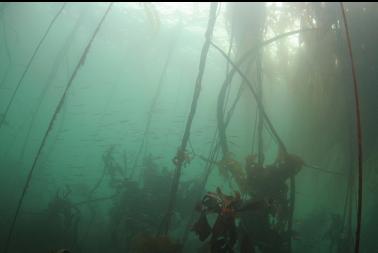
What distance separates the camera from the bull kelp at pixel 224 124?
381 cm

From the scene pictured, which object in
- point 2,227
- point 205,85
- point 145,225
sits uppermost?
point 205,85

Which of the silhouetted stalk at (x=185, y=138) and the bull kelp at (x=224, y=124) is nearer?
the silhouetted stalk at (x=185, y=138)

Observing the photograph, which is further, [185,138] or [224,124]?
[224,124]

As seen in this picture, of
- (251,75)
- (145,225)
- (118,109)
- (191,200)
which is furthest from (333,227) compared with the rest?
(118,109)

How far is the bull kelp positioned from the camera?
12.5 feet

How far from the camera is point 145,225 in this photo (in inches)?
342

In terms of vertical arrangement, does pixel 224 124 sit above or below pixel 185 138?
above

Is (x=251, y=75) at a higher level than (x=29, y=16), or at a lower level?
lower

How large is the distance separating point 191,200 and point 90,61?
897 inches

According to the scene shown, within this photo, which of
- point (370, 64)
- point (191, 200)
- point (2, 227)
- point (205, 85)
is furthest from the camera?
point (205, 85)

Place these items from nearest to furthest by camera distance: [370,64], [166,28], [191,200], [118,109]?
[370,64]
[191,200]
[166,28]
[118,109]

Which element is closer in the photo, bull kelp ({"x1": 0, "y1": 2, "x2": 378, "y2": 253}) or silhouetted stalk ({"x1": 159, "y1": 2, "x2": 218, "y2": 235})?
silhouetted stalk ({"x1": 159, "y1": 2, "x2": 218, "y2": 235})

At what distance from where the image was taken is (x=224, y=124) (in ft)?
14.4

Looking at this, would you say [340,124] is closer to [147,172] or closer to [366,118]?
[366,118]
